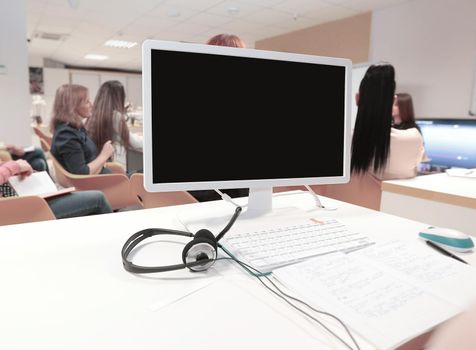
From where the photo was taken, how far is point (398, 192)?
1.65 metres

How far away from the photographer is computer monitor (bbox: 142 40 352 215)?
34.3 inches

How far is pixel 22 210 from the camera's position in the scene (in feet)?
3.84

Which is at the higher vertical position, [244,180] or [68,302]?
[244,180]

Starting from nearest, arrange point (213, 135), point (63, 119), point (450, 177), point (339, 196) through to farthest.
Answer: point (213, 135) → point (450, 177) → point (339, 196) → point (63, 119)

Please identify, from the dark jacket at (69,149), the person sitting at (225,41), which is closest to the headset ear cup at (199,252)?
the person sitting at (225,41)

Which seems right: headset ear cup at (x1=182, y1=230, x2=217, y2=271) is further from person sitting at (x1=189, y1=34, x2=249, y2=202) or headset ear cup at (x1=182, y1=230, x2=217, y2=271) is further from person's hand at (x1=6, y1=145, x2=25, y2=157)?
person's hand at (x1=6, y1=145, x2=25, y2=157)

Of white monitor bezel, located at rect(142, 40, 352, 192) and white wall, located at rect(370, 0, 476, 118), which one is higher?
white wall, located at rect(370, 0, 476, 118)

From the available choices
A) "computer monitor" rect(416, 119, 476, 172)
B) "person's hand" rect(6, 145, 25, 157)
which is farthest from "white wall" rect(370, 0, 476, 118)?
"person's hand" rect(6, 145, 25, 157)

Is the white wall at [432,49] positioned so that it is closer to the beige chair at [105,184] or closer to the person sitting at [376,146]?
the person sitting at [376,146]

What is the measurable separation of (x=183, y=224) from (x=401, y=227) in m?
0.59

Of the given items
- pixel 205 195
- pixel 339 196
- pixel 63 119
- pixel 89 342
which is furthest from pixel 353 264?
pixel 63 119

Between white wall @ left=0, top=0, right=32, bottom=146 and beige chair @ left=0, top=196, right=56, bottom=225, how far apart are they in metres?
3.68

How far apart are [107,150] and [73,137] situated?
0.28m

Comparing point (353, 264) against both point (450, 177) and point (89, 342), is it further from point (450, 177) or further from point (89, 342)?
point (450, 177)
